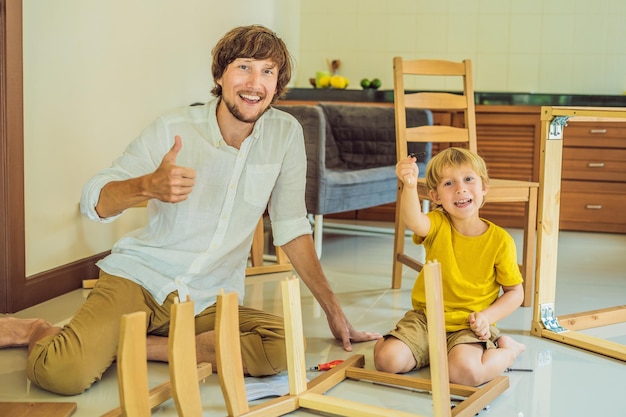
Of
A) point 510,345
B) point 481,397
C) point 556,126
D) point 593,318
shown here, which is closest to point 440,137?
point 556,126

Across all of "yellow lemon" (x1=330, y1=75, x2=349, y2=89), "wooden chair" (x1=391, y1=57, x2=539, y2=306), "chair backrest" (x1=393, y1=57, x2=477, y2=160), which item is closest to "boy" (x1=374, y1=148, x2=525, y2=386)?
"wooden chair" (x1=391, y1=57, x2=539, y2=306)

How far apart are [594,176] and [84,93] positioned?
9.60 ft

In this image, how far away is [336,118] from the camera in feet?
14.7

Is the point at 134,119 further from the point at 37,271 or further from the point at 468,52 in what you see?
the point at 468,52

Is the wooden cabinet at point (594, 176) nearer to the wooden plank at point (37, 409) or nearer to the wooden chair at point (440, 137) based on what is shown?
the wooden chair at point (440, 137)

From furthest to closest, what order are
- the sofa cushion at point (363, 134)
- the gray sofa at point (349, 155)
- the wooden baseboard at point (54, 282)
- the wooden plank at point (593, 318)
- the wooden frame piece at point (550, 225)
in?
1. the sofa cushion at point (363, 134)
2. the gray sofa at point (349, 155)
3. the wooden baseboard at point (54, 282)
4. the wooden plank at point (593, 318)
5. the wooden frame piece at point (550, 225)

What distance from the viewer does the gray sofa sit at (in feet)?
11.8

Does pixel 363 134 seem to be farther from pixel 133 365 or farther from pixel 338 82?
pixel 133 365

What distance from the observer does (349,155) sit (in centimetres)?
452

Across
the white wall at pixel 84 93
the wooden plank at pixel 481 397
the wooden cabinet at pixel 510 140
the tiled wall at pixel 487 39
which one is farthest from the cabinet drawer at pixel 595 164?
the wooden plank at pixel 481 397

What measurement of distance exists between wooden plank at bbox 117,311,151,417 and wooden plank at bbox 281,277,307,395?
1.15 feet

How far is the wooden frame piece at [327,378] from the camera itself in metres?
1.58

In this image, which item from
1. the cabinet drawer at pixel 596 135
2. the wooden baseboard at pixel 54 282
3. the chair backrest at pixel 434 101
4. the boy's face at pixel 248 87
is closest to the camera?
the boy's face at pixel 248 87

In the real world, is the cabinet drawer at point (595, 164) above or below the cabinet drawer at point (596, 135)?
below
